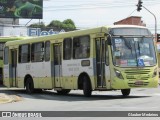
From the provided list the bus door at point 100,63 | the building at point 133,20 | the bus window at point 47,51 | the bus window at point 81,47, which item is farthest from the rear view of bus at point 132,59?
the building at point 133,20

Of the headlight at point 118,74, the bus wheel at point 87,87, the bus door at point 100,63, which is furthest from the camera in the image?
the bus wheel at point 87,87

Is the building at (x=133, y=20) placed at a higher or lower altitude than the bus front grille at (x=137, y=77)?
higher

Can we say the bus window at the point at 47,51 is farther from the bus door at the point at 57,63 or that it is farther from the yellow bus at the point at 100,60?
the bus door at the point at 57,63

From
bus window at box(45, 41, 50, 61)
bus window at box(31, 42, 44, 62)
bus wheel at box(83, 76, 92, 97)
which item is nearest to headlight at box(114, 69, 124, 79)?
bus wheel at box(83, 76, 92, 97)

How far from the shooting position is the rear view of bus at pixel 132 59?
890 inches

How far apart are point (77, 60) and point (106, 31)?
249cm

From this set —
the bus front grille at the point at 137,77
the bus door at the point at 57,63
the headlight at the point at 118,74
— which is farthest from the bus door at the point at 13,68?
the bus front grille at the point at 137,77

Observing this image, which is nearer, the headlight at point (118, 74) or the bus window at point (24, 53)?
the headlight at point (118, 74)

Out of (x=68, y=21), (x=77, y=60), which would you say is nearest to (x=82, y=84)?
(x=77, y=60)

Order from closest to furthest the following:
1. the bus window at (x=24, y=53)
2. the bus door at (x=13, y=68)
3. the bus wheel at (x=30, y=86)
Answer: the bus wheel at (x=30, y=86) < the bus window at (x=24, y=53) < the bus door at (x=13, y=68)

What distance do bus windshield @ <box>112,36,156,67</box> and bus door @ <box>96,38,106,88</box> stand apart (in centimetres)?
61

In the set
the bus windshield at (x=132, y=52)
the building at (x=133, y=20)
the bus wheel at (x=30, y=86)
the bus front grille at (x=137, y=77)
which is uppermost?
the building at (x=133, y=20)

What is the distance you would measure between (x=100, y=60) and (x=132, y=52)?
1388 millimetres

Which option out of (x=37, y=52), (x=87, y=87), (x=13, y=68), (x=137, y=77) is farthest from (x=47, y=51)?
(x=137, y=77)
